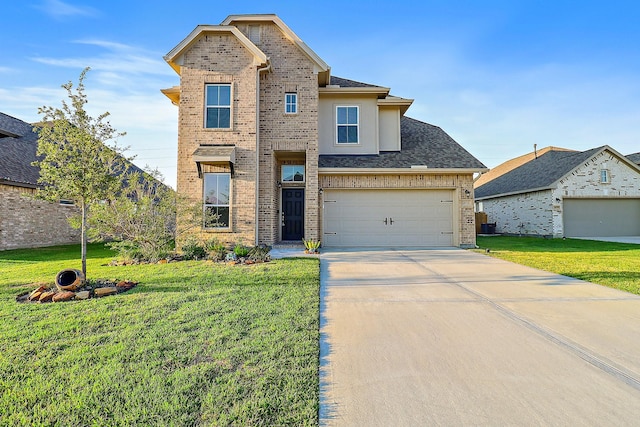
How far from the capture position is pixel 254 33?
39.6ft

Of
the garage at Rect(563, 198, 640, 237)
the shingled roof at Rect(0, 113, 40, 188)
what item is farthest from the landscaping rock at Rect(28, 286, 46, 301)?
the garage at Rect(563, 198, 640, 237)

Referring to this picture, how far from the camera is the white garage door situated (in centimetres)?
1273

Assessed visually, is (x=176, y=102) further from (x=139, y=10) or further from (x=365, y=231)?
(x=365, y=231)

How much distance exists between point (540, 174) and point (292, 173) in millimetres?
16181

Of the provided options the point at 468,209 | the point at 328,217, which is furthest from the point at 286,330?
the point at 468,209

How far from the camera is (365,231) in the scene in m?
12.8

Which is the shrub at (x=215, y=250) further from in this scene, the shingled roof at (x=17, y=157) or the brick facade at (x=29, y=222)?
the shingled roof at (x=17, y=157)

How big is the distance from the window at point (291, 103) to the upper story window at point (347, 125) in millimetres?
2047

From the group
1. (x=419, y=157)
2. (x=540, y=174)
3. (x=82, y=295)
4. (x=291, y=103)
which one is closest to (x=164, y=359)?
(x=82, y=295)

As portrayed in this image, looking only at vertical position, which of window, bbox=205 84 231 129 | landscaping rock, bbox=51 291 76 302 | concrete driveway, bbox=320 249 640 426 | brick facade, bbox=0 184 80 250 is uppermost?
window, bbox=205 84 231 129

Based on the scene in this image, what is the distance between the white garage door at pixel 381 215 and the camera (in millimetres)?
12734

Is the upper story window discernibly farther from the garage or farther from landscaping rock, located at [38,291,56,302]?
the garage

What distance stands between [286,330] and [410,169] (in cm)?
968

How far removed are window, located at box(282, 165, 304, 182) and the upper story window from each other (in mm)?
1945
